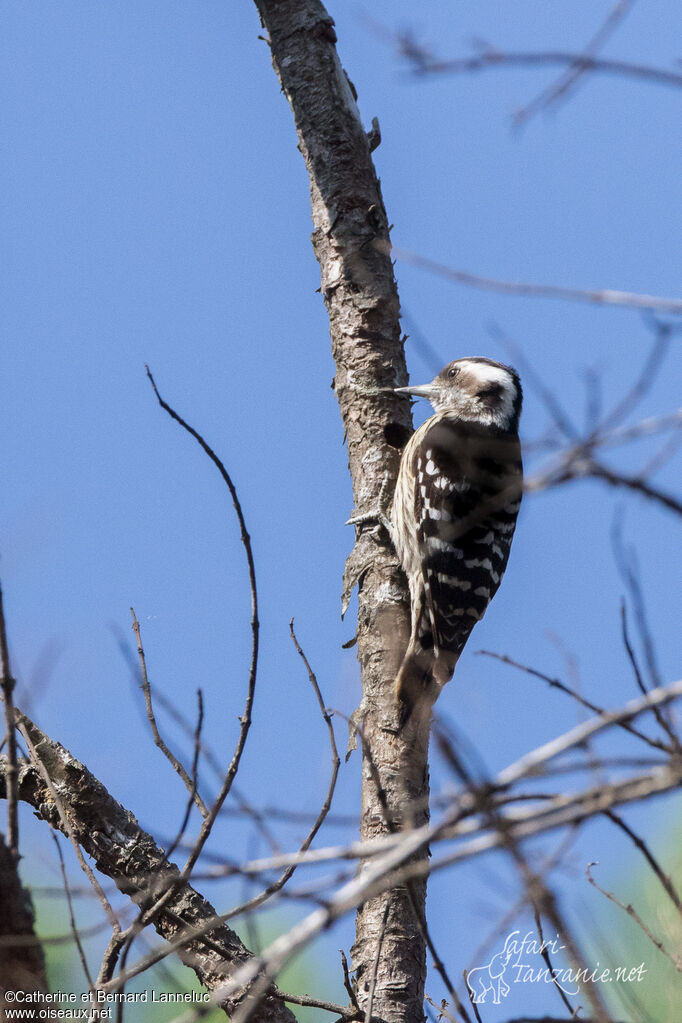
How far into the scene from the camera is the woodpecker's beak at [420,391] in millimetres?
4512

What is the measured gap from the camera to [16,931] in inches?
78.2

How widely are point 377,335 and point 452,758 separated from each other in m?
3.40

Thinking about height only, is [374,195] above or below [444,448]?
above

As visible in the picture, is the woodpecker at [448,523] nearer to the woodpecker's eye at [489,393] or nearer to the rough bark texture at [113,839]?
the woodpecker's eye at [489,393]

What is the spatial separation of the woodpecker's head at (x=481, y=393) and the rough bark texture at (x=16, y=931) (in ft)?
12.4

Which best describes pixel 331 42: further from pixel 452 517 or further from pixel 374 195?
pixel 452 517

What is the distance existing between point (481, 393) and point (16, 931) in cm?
408

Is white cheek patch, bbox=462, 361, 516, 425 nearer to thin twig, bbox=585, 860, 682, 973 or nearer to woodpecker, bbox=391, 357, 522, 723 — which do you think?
woodpecker, bbox=391, 357, 522, 723

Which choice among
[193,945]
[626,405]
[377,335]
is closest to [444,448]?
[377,335]

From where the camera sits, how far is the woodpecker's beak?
4512 mm

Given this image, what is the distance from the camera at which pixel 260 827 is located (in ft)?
8.09

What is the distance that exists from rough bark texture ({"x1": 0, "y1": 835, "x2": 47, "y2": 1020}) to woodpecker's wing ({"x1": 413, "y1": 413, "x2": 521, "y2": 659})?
2.44m

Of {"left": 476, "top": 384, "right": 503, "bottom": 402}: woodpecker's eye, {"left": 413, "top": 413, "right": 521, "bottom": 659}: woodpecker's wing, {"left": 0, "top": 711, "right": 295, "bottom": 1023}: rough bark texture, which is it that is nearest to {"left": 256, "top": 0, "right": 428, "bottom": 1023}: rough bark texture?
{"left": 413, "top": 413, "right": 521, "bottom": 659}: woodpecker's wing

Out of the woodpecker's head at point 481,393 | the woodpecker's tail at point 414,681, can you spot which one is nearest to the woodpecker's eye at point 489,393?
the woodpecker's head at point 481,393
